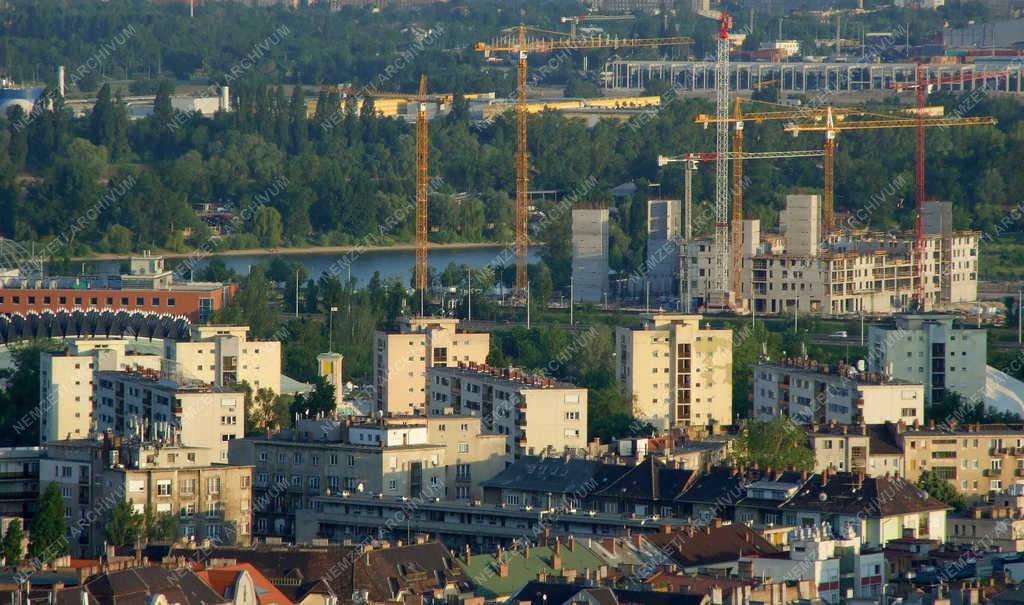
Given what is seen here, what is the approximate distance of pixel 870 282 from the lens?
51906 mm

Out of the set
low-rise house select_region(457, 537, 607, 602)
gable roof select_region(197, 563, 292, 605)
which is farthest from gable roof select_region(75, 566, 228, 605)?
low-rise house select_region(457, 537, 607, 602)

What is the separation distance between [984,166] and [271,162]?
50.9 feet

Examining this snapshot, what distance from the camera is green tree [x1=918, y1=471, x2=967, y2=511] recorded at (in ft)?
94.7

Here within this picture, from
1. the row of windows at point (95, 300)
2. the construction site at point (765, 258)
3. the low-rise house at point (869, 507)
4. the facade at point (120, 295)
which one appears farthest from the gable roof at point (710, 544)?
the construction site at point (765, 258)

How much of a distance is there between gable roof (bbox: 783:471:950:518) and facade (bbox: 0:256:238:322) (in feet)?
65.4

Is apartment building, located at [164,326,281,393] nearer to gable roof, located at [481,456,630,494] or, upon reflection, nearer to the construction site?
gable roof, located at [481,456,630,494]

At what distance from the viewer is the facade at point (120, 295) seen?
151ft

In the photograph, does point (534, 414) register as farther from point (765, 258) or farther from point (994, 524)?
point (765, 258)

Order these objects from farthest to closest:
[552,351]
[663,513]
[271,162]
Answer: [271,162] < [552,351] < [663,513]

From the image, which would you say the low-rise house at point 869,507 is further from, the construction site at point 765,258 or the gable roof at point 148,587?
the construction site at point 765,258

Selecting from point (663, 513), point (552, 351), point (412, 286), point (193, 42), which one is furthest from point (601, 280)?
point (193, 42)

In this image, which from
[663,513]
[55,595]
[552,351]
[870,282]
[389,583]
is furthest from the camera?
[870,282]

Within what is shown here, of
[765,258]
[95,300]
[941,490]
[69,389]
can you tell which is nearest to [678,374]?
[69,389]

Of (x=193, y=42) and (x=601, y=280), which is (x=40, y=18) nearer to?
(x=193, y=42)
